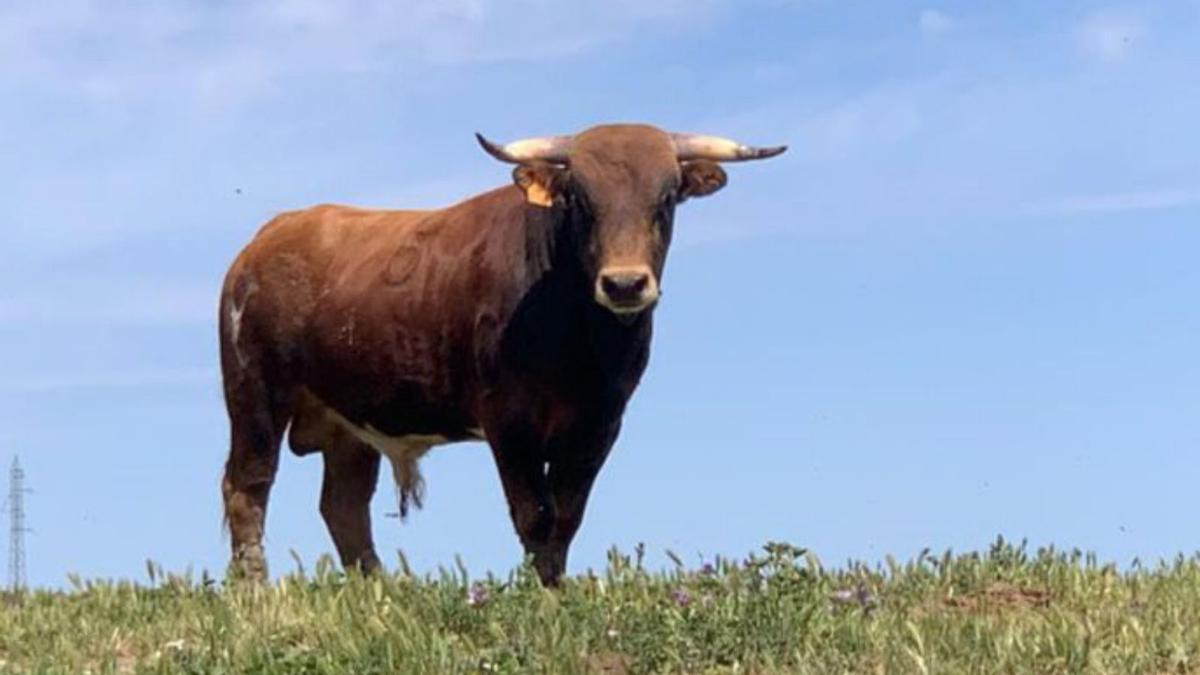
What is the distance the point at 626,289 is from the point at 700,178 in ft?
4.56

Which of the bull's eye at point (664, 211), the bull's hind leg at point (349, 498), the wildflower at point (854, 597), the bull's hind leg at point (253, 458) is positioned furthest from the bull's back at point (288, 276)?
the wildflower at point (854, 597)

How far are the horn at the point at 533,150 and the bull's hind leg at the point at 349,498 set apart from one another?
355cm

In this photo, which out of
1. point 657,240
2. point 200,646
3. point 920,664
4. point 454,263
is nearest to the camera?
point 920,664

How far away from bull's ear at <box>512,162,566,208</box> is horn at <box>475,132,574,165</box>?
0.16m

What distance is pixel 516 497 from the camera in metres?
11.8

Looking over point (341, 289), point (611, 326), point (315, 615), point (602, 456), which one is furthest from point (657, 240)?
point (315, 615)

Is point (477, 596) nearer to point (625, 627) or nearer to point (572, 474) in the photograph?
point (625, 627)

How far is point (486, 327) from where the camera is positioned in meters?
12.2

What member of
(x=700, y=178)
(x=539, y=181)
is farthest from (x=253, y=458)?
(x=700, y=178)

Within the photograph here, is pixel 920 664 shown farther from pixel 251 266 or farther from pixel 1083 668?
pixel 251 266

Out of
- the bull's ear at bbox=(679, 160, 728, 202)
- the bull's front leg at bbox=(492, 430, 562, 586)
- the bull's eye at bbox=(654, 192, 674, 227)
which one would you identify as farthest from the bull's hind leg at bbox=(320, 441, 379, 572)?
the bull's eye at bbox=(654, 192, 674, 227)

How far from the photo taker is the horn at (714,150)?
41.1 feet

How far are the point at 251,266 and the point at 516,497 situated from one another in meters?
4.04

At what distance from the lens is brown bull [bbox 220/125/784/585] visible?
11.8m
